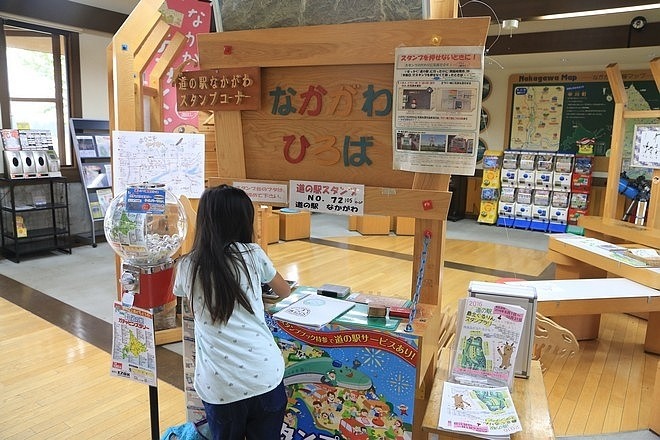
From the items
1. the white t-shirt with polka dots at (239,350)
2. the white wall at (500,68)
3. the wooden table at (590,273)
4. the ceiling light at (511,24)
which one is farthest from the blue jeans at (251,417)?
the white wall at (500,68)

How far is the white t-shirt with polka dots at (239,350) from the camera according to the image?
148 centimetres

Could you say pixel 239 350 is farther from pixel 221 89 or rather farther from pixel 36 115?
pixel 36 115

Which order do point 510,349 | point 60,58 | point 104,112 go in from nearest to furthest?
point 510,349 < point 60,58 < point 104,112

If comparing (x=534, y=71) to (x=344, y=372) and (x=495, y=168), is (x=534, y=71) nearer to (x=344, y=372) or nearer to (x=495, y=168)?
(x=495, y=168)

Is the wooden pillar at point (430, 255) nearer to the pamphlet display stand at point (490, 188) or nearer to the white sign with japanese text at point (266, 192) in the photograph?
the white sign with japanese text at point (266, 192)

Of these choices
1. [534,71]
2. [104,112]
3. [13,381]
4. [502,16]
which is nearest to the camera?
[13,381]

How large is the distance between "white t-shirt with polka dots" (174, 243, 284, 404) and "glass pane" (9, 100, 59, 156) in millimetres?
5847

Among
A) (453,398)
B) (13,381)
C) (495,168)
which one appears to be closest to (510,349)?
(453,398)

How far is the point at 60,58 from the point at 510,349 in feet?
22.4

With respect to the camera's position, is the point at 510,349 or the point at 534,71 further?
the point at 534,71

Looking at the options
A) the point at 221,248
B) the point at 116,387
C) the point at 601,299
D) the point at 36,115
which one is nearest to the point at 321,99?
the point at 221,248

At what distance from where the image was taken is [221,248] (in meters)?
1.47

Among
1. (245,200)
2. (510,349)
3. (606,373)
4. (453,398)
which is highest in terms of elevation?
(245,200)

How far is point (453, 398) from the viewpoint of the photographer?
4.79 feet
